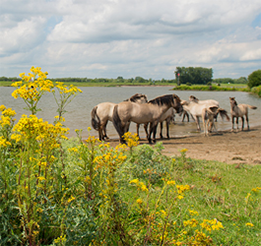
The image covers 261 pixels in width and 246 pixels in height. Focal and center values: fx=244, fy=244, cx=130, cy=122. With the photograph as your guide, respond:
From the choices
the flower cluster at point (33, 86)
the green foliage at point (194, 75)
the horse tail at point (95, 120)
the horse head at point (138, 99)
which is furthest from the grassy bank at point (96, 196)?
the green foliage at point (194, 75)

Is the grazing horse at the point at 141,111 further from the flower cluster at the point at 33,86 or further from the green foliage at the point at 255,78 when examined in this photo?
the green foliage at the point at 255,78

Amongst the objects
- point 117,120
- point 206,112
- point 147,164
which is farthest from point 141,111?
point 147,164

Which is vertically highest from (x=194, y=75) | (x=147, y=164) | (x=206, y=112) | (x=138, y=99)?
(x=194, y=75)

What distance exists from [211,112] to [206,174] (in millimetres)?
10605

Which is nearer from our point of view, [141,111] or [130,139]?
[130,139]

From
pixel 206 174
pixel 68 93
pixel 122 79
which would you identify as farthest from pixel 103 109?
pixel 122 79

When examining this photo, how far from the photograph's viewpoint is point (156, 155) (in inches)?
238

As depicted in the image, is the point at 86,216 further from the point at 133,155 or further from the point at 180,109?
the point at 180,109

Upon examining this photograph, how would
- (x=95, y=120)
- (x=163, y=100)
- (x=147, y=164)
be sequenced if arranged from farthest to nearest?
1. (x=95, y=120)
2. (x=163, y=100)
3. (x=147, y=164)

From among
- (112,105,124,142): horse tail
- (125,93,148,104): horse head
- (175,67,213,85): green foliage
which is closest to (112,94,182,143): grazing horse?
(112,105,124,142): horse tail

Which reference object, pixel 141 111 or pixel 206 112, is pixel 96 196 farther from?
pixel 206 112

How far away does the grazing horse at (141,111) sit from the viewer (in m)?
11.5

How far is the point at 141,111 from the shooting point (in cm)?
1192

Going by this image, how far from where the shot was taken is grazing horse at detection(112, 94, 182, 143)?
1152cm
